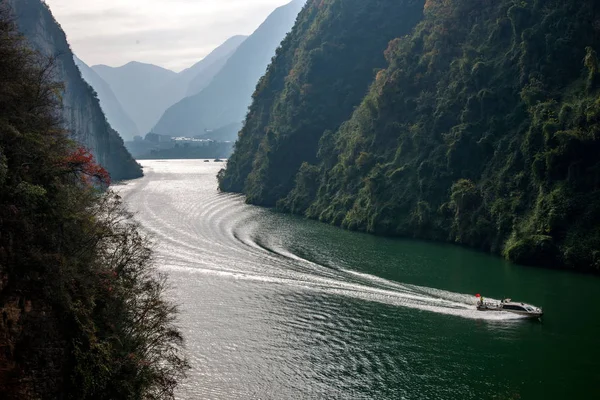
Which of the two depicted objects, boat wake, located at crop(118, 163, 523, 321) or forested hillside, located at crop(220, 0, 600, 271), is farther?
forested hillside, located at crop(220, 0, 600, 271)

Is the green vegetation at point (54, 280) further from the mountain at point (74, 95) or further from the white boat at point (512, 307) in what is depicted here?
the mountain at point (74, 95)

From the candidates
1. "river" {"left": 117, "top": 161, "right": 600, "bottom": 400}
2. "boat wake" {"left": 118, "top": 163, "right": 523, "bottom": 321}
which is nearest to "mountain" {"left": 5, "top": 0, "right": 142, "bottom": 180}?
"boat wake" {"left": 118, "top": 163, "right": 523, "bottom": 321}

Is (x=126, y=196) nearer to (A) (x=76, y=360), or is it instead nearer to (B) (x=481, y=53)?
(B) (x=481, y=53)

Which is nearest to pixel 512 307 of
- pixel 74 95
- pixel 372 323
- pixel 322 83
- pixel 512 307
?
pixel 512 307

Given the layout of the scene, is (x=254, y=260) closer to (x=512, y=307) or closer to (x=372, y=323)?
(x=372, y=323)

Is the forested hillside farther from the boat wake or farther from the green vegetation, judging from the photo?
the green vegetation

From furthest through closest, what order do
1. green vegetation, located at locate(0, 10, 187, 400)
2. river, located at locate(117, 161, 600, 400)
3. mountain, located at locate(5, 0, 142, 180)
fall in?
mountain, located at locate(5, 0, 142, 180)
river, located at locate(117, 161, 600, 400)
green vegetation, located at locate(0, 10, 187, 400)

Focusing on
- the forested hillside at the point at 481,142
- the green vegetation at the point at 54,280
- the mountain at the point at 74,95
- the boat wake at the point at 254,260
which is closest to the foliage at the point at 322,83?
the forested hillside at the point at 481,142
